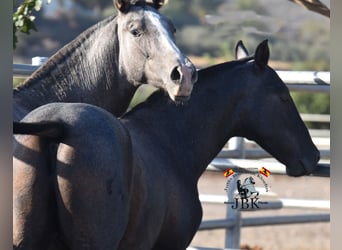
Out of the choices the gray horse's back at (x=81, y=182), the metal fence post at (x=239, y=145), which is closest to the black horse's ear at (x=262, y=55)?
the gray horse's back at (x=81, y=182)

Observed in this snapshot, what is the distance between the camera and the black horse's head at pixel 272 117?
355 cm

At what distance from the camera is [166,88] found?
3.27 meters

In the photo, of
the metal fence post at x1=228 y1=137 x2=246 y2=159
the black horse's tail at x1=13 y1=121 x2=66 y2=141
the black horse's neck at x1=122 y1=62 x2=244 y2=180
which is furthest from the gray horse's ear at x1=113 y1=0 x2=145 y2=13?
the metal fence post at x1=228 y1=137 x2=246 y2=159

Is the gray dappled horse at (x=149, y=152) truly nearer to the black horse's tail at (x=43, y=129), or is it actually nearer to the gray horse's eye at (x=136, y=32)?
the black horse's tail at (x=43, y=129)

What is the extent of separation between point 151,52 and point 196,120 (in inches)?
15.0

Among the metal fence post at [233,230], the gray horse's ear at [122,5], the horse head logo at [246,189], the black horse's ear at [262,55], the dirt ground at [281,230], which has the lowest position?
the dirt ground at [281,230]

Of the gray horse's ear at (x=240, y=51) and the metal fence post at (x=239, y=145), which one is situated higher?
the gray horse's ear at (x=240, y=51)

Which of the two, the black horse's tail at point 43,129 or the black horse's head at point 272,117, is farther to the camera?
the black horse's head at point 272,117

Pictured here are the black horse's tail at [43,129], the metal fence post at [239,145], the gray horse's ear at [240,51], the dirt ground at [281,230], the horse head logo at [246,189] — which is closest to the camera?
the black horse's tail at [43,129]

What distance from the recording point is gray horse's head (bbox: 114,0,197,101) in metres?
3.12

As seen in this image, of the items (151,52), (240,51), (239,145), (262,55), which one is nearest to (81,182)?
(151,52)

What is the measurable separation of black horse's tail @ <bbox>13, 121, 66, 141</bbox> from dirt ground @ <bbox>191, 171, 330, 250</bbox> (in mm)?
4090

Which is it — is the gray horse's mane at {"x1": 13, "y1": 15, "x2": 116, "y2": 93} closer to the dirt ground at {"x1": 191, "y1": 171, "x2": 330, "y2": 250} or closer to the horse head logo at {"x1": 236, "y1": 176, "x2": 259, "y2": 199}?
the horse head logo at {"x1": 236, "y1": 176, "x2": 259, "y2": 199}

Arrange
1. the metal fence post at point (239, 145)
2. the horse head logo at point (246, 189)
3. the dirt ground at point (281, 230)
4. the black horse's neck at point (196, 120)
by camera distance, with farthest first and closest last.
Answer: the dirt ground at point (281, 230) → the metal fence post at point (239, 145) → the horse head logo at point (246, 189) → the black horse's neck at point (196, 120)
